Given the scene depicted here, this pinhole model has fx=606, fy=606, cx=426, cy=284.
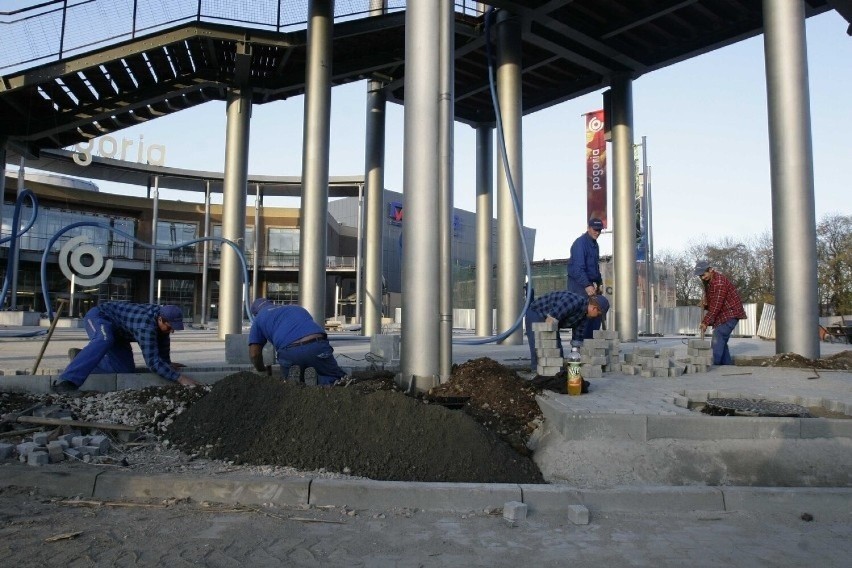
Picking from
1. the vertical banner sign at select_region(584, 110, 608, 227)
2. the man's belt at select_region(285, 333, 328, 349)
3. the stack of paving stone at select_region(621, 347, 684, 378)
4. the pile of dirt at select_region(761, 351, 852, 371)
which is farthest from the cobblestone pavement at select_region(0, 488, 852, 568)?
the vertical banner sign at select_region(584, 110, 608, 227)

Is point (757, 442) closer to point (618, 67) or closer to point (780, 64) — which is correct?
point (780, 64)

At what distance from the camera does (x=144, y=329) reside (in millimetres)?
6473

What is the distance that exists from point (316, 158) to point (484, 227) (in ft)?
23.7

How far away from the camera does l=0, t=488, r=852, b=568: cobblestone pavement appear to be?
290 cm

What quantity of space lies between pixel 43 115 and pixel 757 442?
1717 cm

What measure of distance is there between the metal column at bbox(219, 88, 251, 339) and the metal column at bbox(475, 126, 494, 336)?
7106 mm

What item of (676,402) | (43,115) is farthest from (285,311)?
(43,115)

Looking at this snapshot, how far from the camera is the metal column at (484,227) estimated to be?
730 inches

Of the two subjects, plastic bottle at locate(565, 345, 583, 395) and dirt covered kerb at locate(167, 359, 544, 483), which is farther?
plastic bottle at locate(565, 345, 583, 395)

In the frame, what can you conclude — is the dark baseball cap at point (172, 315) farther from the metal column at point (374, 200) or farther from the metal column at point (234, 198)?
the metal column at point (374, 200)

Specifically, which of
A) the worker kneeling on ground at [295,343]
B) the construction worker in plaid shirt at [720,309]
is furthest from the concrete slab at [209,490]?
the construction worker in plaid shirt at [720,309]

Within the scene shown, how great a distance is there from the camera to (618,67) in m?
16.9

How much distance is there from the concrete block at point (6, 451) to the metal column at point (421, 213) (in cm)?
345

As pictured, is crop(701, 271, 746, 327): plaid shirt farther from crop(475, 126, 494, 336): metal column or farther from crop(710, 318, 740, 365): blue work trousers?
crop(475, 126, 494, 336): metal column
